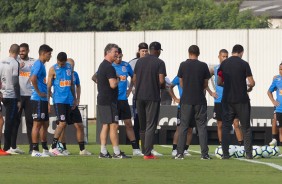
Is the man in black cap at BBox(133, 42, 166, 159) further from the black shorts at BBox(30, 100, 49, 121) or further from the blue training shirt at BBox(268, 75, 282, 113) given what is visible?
the blue training shirt at BBox(268, 75, 282, 113)

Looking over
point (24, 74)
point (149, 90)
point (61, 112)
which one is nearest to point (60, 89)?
point (61, 112)

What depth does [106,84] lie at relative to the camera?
20.9m

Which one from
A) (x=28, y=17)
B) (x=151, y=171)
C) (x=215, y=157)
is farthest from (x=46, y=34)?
(x=151, y=171)

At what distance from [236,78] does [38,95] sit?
12.1ft

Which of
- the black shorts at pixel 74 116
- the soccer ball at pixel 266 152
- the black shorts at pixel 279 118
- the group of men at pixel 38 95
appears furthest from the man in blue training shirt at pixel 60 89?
the black shorts at pixel 279 118

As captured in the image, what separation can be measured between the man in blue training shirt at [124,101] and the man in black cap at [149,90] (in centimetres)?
103

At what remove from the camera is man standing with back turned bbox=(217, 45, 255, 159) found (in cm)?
2095

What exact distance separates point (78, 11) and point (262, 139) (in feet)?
124

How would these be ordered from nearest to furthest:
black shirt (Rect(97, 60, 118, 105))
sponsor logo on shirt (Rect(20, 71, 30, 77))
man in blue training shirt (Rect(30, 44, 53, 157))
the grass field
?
the grass field → black shirt (Rect(97, 60, 118, 105)) → man in blue training shirt (Rect(30, 44, 53, 157)) → sponsor logo on shirt (Rect(20, 71, 30, 77))

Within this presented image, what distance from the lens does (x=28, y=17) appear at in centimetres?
6300

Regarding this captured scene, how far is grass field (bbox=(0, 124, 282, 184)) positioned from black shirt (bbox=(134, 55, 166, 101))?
1137 mm

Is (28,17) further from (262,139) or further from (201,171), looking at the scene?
(201,171)

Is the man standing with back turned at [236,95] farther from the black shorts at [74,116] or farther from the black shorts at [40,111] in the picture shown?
the black shorts at [40,111]

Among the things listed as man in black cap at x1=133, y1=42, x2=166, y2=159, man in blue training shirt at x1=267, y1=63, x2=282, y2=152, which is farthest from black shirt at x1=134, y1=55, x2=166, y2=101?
man in blue training shirt at x1=267, y1=63, x2=282, y2=152
